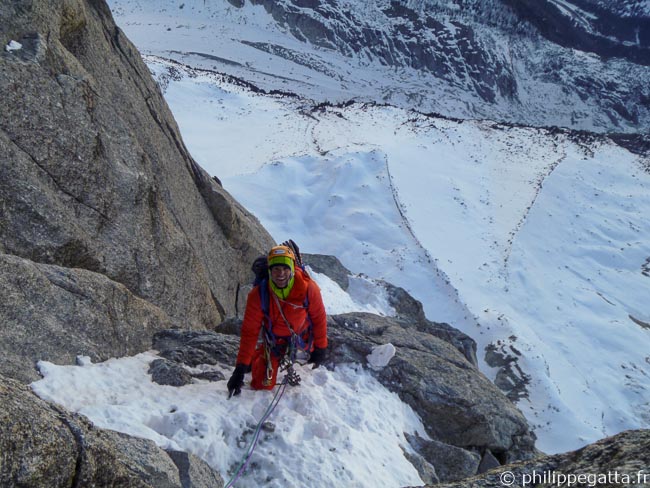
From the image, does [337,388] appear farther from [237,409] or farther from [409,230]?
[409,230]

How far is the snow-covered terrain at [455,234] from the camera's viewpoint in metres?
7.02

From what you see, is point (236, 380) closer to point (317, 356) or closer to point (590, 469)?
point (317, 356)

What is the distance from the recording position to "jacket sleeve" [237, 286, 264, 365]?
5918mm

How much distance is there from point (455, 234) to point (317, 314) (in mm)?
15703

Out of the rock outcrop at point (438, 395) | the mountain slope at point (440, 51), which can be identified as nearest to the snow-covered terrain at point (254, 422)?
the rock outcrop at point (438, 395)

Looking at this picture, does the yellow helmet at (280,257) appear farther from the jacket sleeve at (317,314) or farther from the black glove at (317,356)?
the black glove at (317,356)

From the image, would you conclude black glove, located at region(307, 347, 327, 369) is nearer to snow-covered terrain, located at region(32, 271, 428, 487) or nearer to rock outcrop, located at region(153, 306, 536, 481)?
snow-covered terrain, located at region(32, 271, 428, 487)

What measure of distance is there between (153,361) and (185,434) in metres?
1.47

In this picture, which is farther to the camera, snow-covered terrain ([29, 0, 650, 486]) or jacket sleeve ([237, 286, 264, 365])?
snow-covered terrain ([29, 0, 650, 486])

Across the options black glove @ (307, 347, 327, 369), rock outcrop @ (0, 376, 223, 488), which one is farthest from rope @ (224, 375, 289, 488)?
rock outcrop @ (0, 376, 223, 488)

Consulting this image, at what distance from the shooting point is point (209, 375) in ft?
20.9

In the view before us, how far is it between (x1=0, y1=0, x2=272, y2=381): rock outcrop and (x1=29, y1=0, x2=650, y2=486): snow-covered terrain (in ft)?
2.22

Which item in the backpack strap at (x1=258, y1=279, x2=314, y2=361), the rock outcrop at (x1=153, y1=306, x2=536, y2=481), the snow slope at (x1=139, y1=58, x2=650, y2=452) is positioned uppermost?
the backpack strap at (x1=258, y1=279, x2=314, y2=361)

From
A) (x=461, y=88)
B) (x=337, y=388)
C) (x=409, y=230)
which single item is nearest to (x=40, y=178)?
(x=337, y=388)
